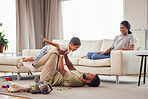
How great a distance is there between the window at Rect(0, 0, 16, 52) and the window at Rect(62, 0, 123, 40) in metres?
1.31

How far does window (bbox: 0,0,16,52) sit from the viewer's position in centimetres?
686

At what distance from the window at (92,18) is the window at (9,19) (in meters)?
1.31

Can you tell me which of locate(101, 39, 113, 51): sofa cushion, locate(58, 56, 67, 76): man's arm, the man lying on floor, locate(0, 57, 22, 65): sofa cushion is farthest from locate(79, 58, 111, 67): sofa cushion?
locate(0, 57, 22, 65): sofa cushion

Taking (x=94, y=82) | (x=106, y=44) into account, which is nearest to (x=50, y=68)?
(x=94, y=82)

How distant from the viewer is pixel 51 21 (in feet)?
24.3

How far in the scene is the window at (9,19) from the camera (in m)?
6.86

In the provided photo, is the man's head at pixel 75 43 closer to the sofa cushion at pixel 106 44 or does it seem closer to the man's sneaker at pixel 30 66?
the man's sneaker at pixel 30 66

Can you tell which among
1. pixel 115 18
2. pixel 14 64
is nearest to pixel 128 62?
pixel 14 64

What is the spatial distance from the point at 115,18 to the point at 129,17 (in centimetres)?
42

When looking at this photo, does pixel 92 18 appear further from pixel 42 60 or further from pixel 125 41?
pixel 42 60

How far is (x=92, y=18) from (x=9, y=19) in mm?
2089

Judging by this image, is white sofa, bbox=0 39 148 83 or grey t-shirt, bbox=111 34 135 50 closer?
white sofa, bbox=0 39 148 83

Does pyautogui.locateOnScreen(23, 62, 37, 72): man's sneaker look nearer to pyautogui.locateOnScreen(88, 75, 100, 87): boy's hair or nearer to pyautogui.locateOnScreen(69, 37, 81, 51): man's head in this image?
pyautogui.locateOnScreen(69, 37, 81, 51): man's head

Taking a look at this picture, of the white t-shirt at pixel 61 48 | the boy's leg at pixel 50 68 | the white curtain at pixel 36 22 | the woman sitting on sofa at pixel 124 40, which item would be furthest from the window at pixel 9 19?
the boy's leg at pixel 50 68
